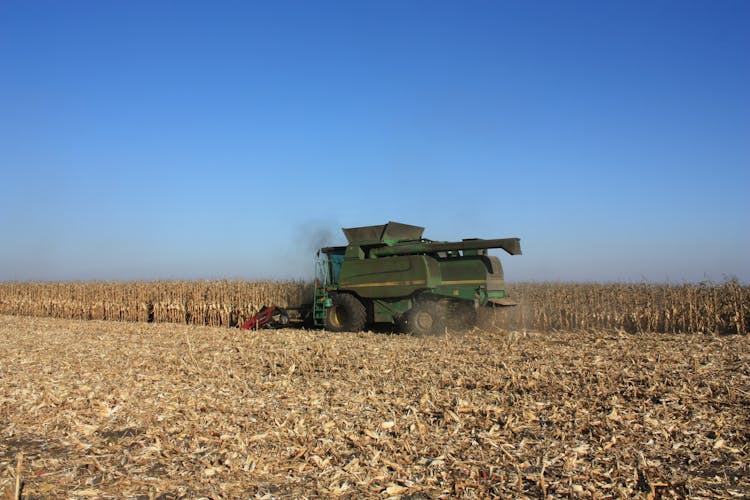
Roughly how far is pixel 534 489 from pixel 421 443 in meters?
1.24

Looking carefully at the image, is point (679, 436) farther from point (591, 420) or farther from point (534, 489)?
point (534, 489)

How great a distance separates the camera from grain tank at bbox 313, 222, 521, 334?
42.7 ft

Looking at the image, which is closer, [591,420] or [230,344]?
[591,420]

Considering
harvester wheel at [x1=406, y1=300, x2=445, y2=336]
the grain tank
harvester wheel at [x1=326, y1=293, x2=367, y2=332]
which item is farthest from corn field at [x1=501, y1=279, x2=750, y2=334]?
harvester wheel at [x1=326, y1=293, x2=367, y2=332]

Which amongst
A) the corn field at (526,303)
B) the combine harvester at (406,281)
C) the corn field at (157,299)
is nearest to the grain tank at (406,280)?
the combine harvester at (406,281)

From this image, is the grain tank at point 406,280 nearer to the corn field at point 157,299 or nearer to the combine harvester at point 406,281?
the combine harvester at point 406,281

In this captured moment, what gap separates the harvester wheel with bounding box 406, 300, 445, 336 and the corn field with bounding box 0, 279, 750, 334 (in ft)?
10.5

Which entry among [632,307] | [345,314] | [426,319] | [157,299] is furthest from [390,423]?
[157,299]

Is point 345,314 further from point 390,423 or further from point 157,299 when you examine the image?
point 157,299

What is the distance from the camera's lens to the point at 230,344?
476 inches

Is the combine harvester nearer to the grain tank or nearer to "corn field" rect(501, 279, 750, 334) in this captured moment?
the grain tank

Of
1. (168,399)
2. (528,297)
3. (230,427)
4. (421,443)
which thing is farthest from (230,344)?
(528,297)

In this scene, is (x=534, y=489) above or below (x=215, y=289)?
below

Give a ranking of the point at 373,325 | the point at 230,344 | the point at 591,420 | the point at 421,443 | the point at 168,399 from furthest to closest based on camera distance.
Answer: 1. the point at 373,325
2. the point at 230,344
3. the point at 168,399
4. the point at 591,420
5. the point at 421,443
